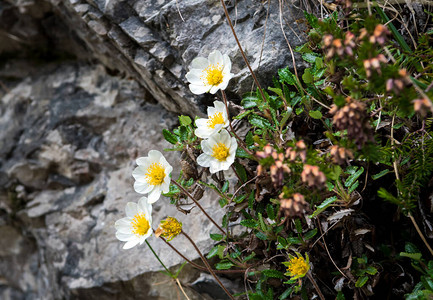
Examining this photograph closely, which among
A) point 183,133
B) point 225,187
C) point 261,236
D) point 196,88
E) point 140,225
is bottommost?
point 261,236

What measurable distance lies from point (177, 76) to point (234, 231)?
838mm

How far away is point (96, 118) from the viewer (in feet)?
8.84

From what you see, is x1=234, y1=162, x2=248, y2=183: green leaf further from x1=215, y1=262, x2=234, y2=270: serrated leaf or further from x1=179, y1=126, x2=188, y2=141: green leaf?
x1=215, y1=262, x2=234, y2=270: serrated leaf

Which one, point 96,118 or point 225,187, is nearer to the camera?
point 225,187

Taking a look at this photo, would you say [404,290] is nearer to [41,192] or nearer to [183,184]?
[183,184]

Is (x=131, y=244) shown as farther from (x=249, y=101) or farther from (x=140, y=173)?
(x=249, y=101)

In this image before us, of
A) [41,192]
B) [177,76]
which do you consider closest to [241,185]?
[177,76]

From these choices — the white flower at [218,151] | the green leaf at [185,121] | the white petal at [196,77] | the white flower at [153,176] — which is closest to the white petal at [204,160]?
the white flower at [218,151]

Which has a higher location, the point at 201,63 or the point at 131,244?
the point at 201,63

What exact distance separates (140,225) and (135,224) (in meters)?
0.04

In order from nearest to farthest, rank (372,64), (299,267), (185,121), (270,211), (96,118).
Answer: (372,64), (299,267), (270,211), (185,121), (96,118)

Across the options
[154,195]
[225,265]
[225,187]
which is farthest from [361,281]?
[154,195]

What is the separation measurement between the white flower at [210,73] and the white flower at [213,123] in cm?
9

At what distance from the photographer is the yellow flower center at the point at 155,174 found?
1691 mm
